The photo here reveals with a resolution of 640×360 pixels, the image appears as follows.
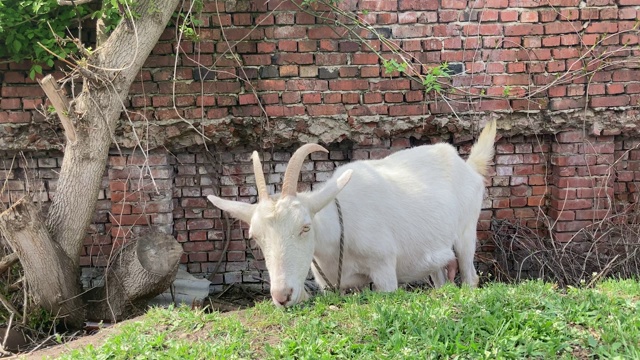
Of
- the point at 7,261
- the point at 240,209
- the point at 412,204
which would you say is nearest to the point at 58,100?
the point at 7,261

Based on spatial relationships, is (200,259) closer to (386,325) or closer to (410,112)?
(410,112)

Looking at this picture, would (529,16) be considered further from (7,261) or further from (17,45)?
(7,261)

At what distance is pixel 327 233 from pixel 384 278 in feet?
1.94

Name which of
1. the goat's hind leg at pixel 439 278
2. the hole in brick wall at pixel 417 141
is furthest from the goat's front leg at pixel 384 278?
the hole in brick wall at pixel 417 141

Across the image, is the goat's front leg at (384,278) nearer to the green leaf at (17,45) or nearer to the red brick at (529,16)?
the red brick at (529,16)

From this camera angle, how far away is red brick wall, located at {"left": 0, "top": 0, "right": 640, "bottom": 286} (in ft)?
18.2

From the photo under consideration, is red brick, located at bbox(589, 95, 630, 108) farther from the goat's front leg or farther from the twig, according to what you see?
the twig

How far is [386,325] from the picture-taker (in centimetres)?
337

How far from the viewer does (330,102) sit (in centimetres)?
565

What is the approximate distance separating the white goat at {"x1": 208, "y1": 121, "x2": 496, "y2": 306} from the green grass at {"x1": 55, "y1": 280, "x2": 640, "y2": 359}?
346 millimetres

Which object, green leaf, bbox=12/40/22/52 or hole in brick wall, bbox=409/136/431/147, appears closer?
green leaf, bbox=12/40/22/52

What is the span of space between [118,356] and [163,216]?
2426 millimetres

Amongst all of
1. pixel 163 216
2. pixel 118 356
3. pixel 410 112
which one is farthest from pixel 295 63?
pixel 118 356

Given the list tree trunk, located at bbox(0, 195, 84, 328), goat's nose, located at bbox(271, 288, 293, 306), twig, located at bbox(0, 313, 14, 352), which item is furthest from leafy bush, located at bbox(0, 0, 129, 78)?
goat's nose, located at bbox(271, 288, 293, 306)
